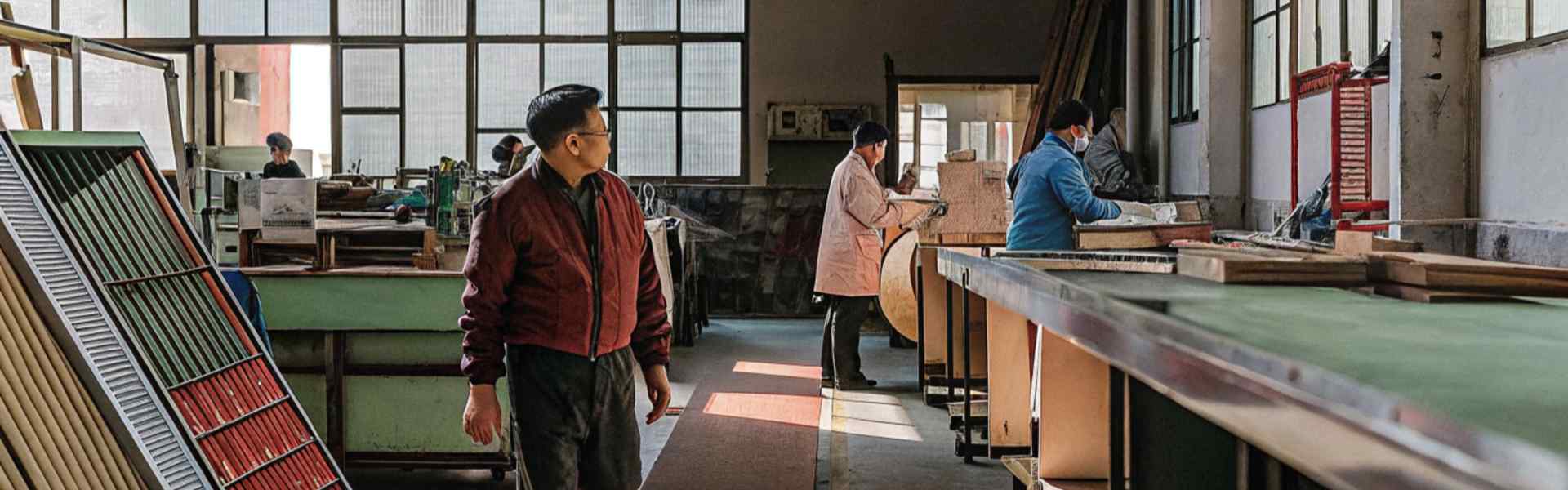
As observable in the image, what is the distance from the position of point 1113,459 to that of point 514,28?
10742 millimetres

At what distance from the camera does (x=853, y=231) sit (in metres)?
6.71

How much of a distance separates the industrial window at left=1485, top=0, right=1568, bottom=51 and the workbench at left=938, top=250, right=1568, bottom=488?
8.61 feet

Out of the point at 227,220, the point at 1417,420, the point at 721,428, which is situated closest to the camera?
the point at 1417,420

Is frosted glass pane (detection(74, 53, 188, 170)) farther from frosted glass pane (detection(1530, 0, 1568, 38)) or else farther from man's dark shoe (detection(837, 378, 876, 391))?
frosted glass pane (detection(1530, 0, 1568, 38))

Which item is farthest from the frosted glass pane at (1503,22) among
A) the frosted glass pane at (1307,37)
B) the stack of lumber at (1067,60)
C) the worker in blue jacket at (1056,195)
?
the stack of lumber at (1067,60)

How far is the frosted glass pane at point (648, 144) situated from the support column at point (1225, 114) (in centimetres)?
574

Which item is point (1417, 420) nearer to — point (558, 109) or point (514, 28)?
point (558, 109)

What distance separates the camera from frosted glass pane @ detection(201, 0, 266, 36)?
40.3 ft

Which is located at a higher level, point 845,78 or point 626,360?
point 845,78

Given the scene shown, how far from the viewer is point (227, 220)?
6.82 m

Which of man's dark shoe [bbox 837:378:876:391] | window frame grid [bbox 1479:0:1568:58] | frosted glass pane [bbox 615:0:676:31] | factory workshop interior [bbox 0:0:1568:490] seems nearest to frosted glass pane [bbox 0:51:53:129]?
factory workshop interior [bbox 0:0:1568:490]

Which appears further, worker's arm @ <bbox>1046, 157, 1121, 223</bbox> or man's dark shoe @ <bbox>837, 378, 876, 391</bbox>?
man's dark shoe @ <bbox>837, 378, 876, 391</bbox>

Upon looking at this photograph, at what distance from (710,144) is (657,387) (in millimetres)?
9397

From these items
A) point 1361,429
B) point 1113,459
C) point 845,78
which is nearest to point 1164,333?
point 1361,429
